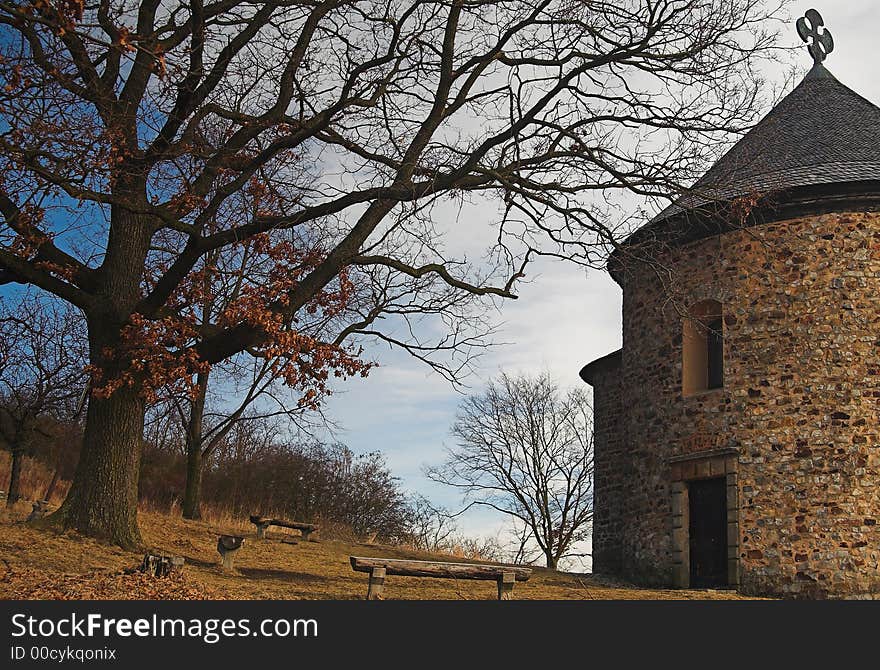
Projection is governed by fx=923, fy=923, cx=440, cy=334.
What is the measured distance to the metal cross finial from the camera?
21.1 m

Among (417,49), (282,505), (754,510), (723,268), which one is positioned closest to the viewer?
(417,49)

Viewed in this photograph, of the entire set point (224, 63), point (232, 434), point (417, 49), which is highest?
point (417, 49)

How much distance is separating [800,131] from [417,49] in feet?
31.0

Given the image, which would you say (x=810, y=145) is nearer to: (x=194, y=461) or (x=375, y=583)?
(x=375, y=583)

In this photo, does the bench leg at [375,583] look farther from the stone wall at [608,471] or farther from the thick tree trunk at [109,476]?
the stone wall at [608,471]

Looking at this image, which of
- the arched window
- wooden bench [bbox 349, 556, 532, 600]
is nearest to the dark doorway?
the arched window

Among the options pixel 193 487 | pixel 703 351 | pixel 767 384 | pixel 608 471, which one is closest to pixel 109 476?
pixel 193 487

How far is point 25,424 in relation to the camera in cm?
1842

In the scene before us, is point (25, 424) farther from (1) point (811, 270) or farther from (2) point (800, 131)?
(2) point (800, 131)

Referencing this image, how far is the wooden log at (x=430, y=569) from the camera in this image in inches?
433

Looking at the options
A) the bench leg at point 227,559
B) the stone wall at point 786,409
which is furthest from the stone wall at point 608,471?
the bench leg at point 227,559

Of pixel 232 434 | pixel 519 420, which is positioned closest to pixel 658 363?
pixel 232 434

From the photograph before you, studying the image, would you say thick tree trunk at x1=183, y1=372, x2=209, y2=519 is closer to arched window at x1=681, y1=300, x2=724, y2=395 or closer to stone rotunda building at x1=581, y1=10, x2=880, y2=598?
stone rotunda building at x1=581, y1=10, x2=880, y2=598

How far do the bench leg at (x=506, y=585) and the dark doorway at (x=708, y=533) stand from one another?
585 centimetres
